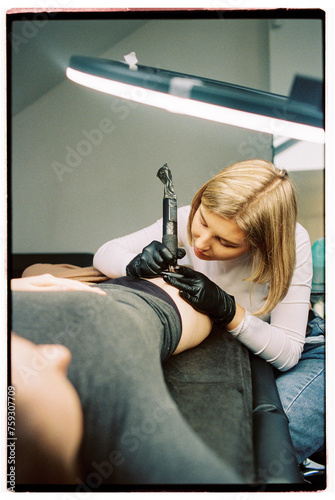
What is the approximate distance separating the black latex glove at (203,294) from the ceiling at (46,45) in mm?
595

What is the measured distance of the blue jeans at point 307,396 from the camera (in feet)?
2.96

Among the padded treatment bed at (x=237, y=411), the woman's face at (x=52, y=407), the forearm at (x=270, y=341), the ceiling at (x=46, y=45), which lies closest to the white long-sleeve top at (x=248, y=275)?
the forearm at (x=270, y=341)

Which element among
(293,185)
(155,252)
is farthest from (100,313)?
(293,185)

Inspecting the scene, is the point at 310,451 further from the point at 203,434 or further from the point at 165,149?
the point at 165,149

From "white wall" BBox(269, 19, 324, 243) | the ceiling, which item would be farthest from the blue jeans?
the ceiling

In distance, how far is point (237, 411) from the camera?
2.57 ft

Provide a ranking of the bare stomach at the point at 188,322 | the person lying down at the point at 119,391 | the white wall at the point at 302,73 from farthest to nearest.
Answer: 1. the white wall at the point at 302,73
2. the bare stomach at the point at 188,322
3. the person lying down at the point at 119,391

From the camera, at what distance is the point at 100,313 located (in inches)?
30.0

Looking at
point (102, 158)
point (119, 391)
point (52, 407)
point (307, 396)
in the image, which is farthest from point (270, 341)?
point (102, 158)

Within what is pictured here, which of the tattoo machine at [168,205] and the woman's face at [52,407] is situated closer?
the woman's face at [52,407]

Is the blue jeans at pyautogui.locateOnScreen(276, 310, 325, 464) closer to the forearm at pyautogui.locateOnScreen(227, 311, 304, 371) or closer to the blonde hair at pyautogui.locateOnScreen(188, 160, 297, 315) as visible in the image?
the forearm at pyautogui.locateOnScreen(227, 311, 304, 371)

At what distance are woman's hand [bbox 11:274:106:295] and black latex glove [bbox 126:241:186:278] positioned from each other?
131 mm

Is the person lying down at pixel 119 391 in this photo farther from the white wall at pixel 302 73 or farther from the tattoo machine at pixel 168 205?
the white wall at pixel 302 73

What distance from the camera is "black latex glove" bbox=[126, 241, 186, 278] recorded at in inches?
36.8
